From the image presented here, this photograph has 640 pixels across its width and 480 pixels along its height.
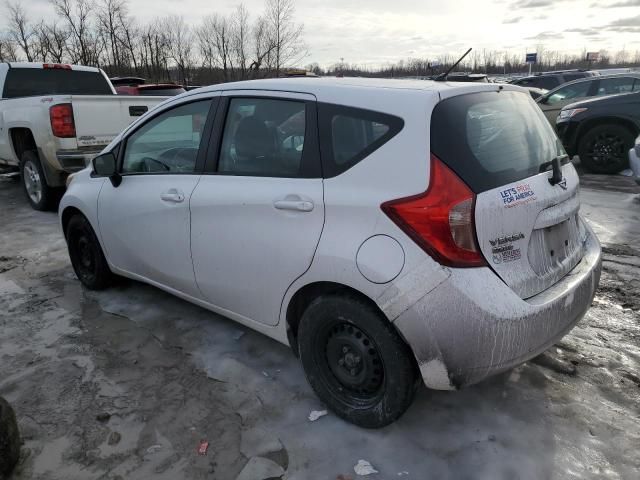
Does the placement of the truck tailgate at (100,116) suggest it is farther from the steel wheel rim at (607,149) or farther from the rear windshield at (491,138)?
the steel wheel rim at (607,149)

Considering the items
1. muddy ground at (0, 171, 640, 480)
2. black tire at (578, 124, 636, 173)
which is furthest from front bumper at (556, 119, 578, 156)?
muddy ground at (0, 171, 640, 480)

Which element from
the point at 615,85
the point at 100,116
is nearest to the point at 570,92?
the point at 615,85

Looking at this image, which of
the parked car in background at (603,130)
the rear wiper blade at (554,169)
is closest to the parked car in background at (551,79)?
the parked car in background at (603,130)

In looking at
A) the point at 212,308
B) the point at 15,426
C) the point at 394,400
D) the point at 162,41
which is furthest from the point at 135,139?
the point at 162,41

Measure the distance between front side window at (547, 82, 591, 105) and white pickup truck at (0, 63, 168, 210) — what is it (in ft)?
28.7

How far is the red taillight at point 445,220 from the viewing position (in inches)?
82.3

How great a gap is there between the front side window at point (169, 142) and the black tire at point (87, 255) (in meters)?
0.82

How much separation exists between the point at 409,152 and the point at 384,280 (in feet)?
1.88

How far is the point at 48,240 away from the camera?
5.85m

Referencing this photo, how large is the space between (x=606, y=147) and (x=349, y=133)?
26.2 ft

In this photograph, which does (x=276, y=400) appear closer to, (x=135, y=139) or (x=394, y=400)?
(x=394, y=400)

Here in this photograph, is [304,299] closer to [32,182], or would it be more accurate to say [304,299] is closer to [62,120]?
[62,120]

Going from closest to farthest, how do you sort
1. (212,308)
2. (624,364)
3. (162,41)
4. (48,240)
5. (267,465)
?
(267,465)
(624,364)
(212,308)
(48,240)
(162,41)

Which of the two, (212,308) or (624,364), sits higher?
(212,308)
